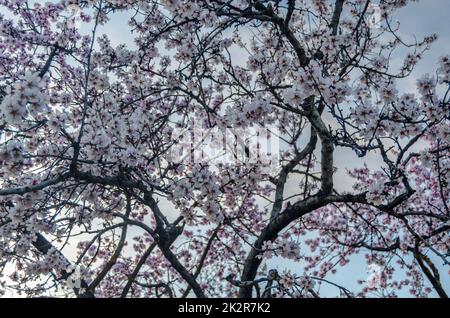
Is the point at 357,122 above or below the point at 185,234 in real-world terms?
below

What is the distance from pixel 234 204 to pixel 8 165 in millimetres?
4311

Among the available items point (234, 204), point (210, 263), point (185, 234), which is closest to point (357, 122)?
point (234, 204)

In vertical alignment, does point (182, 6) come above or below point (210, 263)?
above

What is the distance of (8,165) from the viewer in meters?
4.74

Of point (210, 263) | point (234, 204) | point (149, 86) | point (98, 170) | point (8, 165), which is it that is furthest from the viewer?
point (210, 263)

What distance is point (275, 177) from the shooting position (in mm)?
7957

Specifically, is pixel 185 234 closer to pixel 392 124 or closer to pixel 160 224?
pixel 160 224
